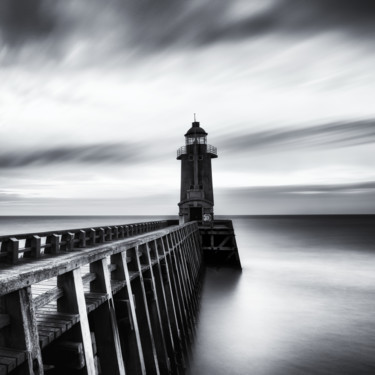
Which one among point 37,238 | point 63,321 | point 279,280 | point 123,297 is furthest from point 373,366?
point 279,280

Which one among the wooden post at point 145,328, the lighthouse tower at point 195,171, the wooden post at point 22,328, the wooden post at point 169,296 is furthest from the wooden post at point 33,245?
the lighthouse tower at point 195,171

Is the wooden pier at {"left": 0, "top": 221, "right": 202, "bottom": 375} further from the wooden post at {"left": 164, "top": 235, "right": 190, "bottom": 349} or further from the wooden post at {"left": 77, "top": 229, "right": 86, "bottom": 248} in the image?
the wooden post at {"left": 77, "top": 229, "right": 86, "bottom": 248}

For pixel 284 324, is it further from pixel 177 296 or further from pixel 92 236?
pixel 92 236

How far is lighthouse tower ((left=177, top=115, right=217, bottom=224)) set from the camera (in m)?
32.3

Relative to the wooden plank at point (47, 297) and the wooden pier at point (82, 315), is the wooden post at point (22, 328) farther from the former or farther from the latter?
the wooden plank at point (47, 297)

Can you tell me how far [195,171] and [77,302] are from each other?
31.3 metres

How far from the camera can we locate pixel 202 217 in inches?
1236

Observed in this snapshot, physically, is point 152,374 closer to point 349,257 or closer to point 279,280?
point 279,280

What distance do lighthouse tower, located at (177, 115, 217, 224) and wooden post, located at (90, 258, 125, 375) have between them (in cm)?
2775

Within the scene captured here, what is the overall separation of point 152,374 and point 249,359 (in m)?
5.41

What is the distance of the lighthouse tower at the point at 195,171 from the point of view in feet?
106

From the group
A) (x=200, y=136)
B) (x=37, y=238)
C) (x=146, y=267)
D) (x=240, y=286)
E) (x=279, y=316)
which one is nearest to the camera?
(x=146, y=267)

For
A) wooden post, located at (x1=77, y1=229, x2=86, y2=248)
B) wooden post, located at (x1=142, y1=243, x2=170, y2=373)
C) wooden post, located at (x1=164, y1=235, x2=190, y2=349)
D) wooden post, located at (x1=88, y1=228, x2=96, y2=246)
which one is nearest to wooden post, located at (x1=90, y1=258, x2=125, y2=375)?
wooden post, located at (x1=142, y1=243, x2=170, y2=373)

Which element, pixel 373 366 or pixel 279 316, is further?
pixel 279 316
